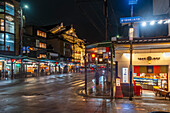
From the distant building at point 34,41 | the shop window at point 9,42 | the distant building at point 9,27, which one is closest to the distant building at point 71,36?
the distant building at point 34,41

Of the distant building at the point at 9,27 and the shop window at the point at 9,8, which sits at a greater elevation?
the shop window at the point at 9,8

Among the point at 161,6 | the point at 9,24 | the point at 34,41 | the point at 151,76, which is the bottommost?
the point at 151,76

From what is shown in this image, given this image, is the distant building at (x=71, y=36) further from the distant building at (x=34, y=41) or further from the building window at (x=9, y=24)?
the building window at (x=9, y=24)

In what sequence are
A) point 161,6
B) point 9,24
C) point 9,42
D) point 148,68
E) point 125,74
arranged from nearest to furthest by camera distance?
point 125,74 → point 148,68 → point 161,6 → point 9,42 → point 9,24

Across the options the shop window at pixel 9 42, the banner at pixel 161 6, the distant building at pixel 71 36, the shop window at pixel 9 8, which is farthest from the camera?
the distant building at pixel 71 36

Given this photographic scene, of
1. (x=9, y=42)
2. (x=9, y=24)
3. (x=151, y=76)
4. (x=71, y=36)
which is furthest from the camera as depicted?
(x=71, y=36)

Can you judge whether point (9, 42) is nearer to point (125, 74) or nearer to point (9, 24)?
point (9, 24)

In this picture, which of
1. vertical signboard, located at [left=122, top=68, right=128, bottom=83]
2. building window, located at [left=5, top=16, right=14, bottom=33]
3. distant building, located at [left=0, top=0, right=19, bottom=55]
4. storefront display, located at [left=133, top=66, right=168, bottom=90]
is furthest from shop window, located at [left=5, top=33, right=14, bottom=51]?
storefront display, located at [left=133, top=66, right=168, bottom=90]


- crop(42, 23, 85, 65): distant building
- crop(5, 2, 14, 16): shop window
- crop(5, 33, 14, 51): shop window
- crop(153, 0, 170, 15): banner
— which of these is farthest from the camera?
crop(42, 23, 85, 65): distant building

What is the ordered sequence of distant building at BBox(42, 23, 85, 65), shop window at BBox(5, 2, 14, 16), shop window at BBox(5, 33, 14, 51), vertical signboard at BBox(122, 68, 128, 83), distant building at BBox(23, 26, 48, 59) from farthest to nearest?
distant building at BBox(42, 23, 85, 65) < distant building at BBox(23, 26, 48, 59) < shop window at BBox(5, 2, 14, 16) < shop window at BBox(5, 33, 14, 51) < vertical signboard at BBox(122, 68, 128, 83)

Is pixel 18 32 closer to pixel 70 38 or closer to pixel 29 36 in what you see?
pixel 29 36

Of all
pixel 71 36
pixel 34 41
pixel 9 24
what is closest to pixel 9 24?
pixel 9 24

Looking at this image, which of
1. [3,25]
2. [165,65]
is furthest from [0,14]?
[165,65]

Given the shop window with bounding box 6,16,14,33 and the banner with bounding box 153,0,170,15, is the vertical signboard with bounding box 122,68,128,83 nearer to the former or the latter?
the banner with bounding box 153,0,170,15
